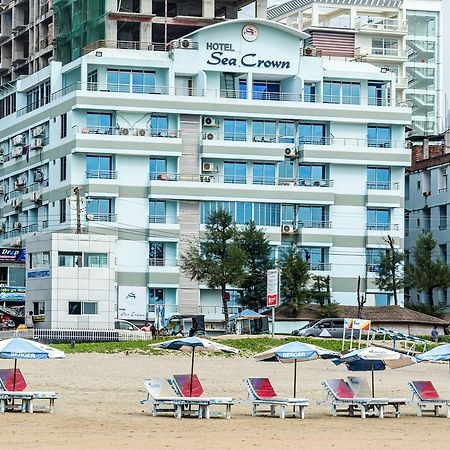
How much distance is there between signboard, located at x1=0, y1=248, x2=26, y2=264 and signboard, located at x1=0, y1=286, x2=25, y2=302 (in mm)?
1962

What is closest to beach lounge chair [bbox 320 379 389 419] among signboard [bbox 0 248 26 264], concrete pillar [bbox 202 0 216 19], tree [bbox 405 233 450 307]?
tree [bbox 405 233 450 307]

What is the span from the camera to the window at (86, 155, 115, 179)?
101812 millimetres

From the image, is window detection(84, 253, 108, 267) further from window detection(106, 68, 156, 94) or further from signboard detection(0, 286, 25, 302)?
signboard detection(0, 286, 25, 302)

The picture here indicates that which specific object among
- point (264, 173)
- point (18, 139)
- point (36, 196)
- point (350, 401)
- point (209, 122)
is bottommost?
point (350, 401)

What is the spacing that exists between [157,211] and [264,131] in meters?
10.4

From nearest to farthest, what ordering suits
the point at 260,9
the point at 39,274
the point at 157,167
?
the point at 39,274 < the point at 157,167 < the point at 260,9

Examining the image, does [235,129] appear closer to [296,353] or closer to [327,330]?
[327,330]

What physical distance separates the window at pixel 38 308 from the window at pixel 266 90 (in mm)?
26492

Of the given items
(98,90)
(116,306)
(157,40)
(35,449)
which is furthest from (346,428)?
(157,40)

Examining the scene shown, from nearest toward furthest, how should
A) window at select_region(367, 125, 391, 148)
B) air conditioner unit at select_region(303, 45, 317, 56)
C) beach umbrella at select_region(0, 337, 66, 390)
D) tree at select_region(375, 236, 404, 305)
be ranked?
beach umbrella at select_region(0, 337, 66, 390), tree at select_region(375, 236, 404, 305), window at select_region(367, 125, 391, 148), air conditioner unit at select_region(303, 45, 317, 56)

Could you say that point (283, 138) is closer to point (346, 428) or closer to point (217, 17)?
point (217, 17)

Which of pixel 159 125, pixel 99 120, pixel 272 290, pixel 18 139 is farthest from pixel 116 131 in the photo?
pixel 272 290

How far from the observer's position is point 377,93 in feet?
362

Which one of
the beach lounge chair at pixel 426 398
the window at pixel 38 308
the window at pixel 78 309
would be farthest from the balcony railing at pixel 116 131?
the beach lounge chair at pixel 426 398
